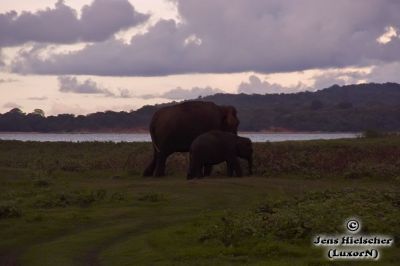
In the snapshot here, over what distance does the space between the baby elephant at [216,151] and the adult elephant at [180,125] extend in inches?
62.9

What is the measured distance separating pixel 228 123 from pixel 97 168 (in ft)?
23.2

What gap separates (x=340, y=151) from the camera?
1283 inches

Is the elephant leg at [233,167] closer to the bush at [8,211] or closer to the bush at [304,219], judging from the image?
the bush at [304,219]

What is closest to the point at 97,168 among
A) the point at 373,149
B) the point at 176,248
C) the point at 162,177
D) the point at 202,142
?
the point at 162,177

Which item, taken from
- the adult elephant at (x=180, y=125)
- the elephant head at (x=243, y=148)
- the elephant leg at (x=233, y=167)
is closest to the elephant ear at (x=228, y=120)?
the adult elephant at (x=180, y=125)

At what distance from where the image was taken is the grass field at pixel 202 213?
14617mm

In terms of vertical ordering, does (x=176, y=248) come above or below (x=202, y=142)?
below

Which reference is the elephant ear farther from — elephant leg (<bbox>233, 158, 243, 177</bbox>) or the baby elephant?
elephant leg (<bbox>233, 158, 243, 177</bbox>)

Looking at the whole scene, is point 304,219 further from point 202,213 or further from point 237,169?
point 237,169

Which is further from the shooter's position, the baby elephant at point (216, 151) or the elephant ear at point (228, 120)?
the elephant ear at point (228, 120)

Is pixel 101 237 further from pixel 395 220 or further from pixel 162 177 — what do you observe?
pixel 162 177

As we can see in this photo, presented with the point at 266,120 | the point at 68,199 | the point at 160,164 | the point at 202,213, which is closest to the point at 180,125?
the point at 160,164

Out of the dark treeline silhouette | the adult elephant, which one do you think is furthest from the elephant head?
the dark treeline silhouette

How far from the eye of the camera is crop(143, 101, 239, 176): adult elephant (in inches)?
1165
